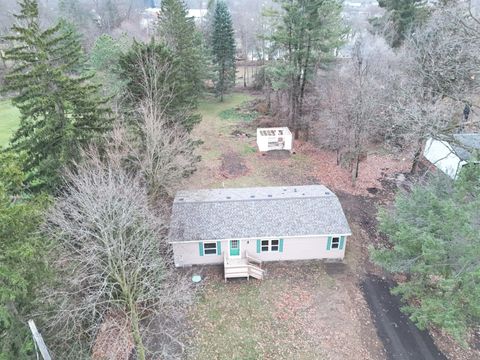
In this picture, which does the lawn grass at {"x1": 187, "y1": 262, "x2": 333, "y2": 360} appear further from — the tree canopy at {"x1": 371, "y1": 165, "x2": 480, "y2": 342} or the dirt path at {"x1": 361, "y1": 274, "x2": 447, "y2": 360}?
the tree canopy at {"x1": 371, "y1": 165, "x2": 480, "y2": 342}

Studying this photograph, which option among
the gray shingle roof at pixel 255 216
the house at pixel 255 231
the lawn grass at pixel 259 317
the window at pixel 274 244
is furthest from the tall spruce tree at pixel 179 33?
the lawn grass at pixel 259 317

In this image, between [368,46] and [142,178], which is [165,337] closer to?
[142,178]

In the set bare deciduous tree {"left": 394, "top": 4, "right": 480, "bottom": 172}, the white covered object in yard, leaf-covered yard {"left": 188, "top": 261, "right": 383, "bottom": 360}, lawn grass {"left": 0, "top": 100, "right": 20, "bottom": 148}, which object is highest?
bare deciduous tree {"left": 394, "top": 4, "right": 480, "bottom": 172}

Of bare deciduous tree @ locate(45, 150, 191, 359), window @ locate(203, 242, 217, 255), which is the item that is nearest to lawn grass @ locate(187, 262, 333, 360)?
window @ locate(203, 242, 217, 255)

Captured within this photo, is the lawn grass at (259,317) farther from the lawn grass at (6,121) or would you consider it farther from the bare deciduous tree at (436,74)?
the lawn grass at (6,121)

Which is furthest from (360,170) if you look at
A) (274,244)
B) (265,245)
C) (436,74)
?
(265,245)

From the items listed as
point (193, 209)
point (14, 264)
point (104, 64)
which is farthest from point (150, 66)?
point (104, 64)

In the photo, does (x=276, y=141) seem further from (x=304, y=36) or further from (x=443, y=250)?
(x=443, y=250)
